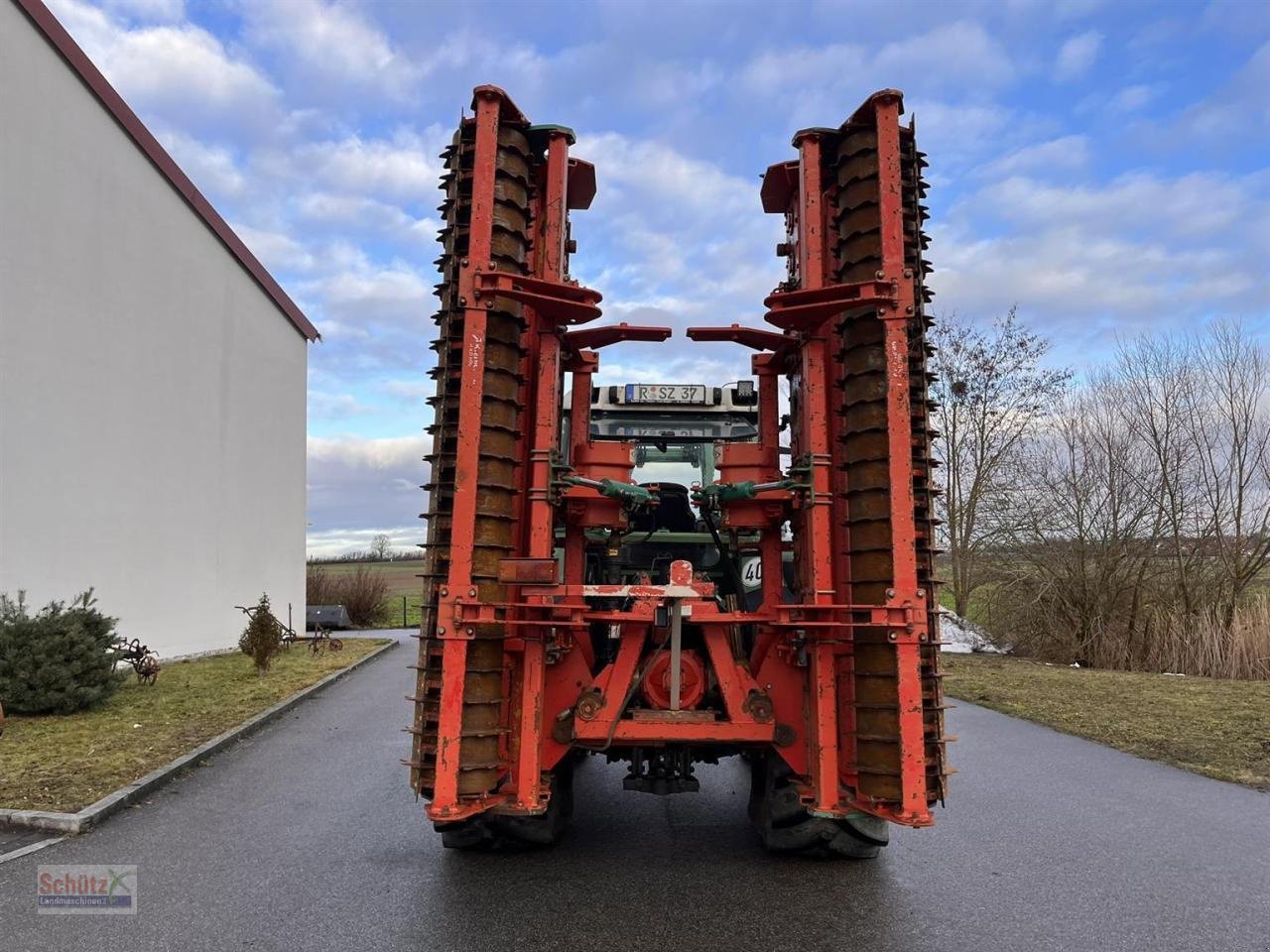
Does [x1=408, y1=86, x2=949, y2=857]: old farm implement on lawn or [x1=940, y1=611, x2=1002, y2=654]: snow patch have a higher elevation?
[x1=408, y1=86, x2=949, y2=857]: old farm implement on lawn

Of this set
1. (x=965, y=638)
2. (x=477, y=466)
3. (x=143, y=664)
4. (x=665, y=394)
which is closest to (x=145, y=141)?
(x=143, y=664)

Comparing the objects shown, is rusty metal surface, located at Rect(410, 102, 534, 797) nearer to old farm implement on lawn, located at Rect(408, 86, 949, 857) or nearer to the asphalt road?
old farm implement on lawn, located at Rect(408, 86, 949, 857)

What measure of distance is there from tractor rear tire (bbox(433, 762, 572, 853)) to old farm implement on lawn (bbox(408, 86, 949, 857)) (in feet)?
0.08

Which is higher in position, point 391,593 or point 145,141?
point 145,141

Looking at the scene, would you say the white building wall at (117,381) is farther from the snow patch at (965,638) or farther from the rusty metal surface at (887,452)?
the snow patch at (965,638)

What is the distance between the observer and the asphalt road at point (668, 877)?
410cm

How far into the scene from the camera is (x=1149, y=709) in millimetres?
10766

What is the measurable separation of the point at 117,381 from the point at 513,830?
1203 centimetres

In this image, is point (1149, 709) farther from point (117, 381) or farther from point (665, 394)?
point (117, 381)

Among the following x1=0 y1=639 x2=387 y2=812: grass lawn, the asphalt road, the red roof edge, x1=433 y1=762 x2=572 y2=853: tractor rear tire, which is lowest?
the asphalt road

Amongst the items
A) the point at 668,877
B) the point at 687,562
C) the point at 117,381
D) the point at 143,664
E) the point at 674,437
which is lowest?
the point at 668,877

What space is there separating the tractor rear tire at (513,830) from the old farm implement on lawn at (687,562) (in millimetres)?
25

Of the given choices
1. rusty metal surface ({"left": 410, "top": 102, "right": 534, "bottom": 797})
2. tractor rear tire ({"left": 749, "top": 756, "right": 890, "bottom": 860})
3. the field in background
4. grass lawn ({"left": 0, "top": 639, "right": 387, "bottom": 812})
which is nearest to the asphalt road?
tractor rear tire ({"left": 749, "top": 756, "right": 890, "bottom": 860})

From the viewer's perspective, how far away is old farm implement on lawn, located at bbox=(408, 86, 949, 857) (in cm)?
401
